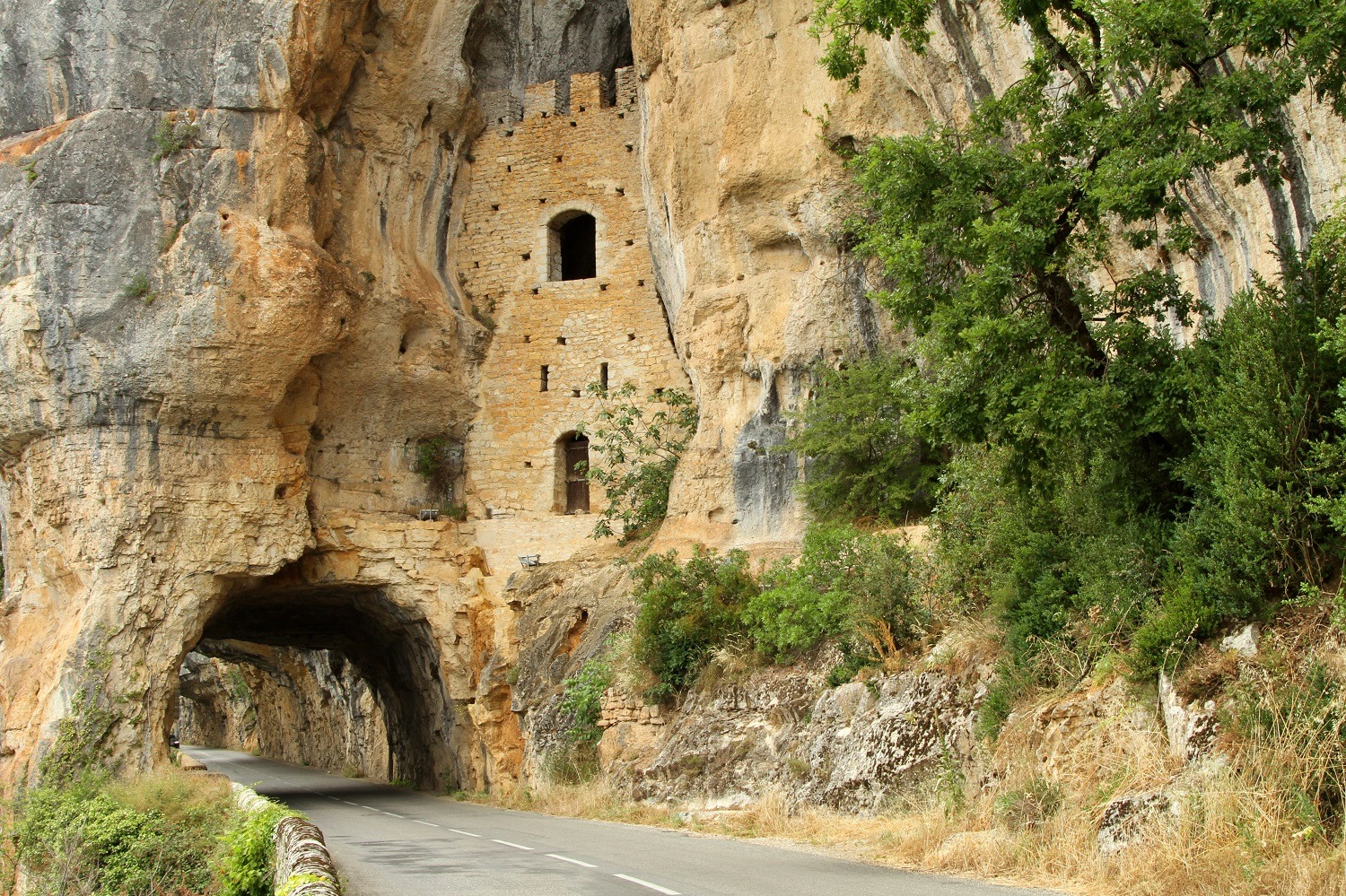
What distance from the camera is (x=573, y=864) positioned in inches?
380

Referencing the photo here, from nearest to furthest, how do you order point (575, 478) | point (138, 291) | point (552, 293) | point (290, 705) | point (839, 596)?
1. point (839, 596)
2. point (138, 291)
3. point (575, 478)
4. point (552, 293)
5. point (290, 705)

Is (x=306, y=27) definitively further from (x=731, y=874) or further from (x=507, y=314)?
(x=731, y=874)

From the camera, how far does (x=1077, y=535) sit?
35.5ft

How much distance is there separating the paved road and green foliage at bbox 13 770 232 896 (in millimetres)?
1457

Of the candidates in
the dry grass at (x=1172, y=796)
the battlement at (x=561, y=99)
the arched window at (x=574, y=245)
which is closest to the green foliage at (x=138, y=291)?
the arched window at (x=574, y=245)

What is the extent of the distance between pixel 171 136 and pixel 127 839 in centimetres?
1161

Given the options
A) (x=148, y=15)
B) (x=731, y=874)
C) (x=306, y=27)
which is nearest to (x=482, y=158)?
(x=306, y=27)

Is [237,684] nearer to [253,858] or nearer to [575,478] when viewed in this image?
[575,478]

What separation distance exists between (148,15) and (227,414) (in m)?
6.97

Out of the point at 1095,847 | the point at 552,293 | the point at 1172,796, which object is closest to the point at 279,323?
the point at 552,293

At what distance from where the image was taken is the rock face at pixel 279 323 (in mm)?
18797

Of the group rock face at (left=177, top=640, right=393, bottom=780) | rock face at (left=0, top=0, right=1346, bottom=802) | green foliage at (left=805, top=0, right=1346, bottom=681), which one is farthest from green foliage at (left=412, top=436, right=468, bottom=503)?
green foliage at (left=805, top=0, right=1346, bottom=681)

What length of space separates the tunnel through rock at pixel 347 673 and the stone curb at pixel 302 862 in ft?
42.7

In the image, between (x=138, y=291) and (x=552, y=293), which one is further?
(x=552, y=293)
